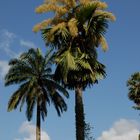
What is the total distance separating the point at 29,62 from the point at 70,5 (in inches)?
704

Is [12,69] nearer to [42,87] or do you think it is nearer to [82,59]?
[42,87]

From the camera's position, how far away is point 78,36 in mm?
31547

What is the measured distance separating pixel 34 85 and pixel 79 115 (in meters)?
19.3

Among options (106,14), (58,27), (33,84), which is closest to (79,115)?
(58,27)

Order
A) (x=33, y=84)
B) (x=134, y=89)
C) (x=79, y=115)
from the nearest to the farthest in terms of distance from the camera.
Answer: (x=79, y=115)
(x=33, y=84)
(x=134, y=89)

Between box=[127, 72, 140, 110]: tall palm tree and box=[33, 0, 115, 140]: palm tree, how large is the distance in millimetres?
31090

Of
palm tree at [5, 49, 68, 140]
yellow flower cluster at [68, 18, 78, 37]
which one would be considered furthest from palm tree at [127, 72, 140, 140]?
yellow flower cluster at [68, 18, 78, 37]

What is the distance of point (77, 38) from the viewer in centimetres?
3155

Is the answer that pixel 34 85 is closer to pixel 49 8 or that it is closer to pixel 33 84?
pixel 33 84

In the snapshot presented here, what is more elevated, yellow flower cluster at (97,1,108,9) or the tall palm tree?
the tall palm tree

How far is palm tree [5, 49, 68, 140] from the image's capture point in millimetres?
47344

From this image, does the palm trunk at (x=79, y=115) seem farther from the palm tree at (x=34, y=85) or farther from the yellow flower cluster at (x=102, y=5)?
the palm tree at (x=34, y=85)

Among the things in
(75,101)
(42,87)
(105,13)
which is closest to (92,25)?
(105,13)

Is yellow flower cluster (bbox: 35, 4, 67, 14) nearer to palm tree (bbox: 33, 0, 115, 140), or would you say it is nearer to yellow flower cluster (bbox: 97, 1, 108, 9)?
palm tree (bbox: 33, 0, 115, 140)
